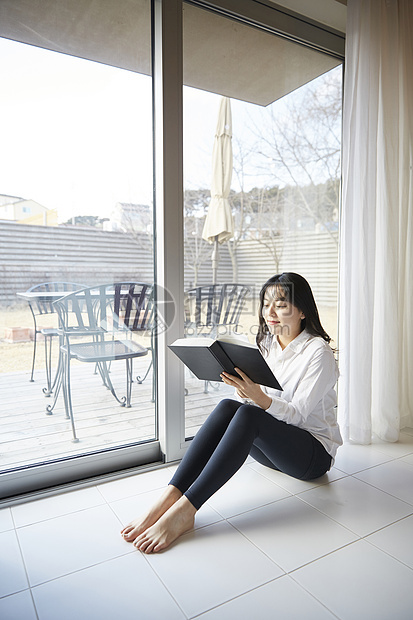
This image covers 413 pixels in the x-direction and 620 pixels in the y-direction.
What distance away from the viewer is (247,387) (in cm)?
170

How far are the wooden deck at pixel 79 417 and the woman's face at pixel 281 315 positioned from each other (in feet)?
1.98

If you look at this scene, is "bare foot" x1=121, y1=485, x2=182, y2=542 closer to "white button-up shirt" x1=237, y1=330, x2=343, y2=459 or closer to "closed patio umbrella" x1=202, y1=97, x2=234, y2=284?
"white button-up shirt" x1=237, y1=330, x2=343, y2=459

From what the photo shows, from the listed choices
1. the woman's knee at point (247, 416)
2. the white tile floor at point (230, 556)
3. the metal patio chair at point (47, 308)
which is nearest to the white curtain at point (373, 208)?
the white tile floor at point (230, 556)

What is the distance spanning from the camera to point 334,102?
2.69 metres

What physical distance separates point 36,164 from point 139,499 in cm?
153

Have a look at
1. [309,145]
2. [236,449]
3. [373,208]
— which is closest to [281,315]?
[236,449]

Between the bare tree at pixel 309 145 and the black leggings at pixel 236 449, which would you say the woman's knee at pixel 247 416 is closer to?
the black leggings at pixel 236 449

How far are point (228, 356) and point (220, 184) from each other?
1.05 meters

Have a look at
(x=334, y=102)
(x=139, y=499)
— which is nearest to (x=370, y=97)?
(x=334, y=102)

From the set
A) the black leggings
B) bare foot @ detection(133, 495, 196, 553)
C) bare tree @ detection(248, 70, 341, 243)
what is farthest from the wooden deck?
bare tree @ detection(248, 70, 341, 243)

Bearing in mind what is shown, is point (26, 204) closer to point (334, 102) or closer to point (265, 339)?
point (265, 339)

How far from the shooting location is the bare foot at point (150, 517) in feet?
5.18

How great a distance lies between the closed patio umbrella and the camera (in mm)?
2252

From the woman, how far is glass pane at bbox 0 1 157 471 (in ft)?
1.93
